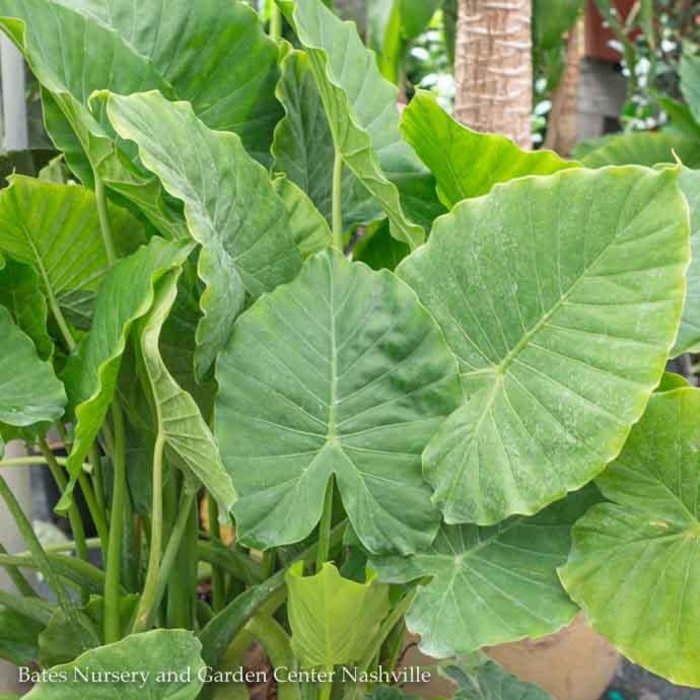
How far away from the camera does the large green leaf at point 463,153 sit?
2.70ft

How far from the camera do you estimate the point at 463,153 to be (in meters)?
0.84

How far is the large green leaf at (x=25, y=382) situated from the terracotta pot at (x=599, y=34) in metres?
2.71

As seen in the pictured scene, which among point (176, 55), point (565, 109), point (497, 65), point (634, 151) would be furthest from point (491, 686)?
point (565, 109)

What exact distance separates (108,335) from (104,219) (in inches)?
5.5

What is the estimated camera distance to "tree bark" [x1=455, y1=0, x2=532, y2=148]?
1.42 meters

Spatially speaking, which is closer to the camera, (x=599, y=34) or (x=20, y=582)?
(x=20, y=582)

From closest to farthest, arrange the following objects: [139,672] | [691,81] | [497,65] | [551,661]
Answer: [139,672] < [551,661] < [497,65] < [691,81]

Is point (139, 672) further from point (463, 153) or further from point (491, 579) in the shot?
point (463, 153)

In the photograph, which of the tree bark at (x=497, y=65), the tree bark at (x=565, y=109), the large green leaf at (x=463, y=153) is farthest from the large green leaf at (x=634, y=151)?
the large green leaf at (x=463, y=153)

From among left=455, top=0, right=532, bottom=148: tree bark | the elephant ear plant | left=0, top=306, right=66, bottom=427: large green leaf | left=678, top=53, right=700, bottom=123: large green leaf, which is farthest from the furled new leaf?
left=678, top=53, right=700, bottom=123: large green leaf

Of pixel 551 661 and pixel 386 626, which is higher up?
pixel 386 626

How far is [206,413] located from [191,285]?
0.11 metres

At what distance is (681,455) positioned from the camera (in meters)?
0.73

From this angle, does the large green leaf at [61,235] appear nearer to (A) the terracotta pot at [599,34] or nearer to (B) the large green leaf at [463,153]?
(B) the large green leaf at [463,153]
